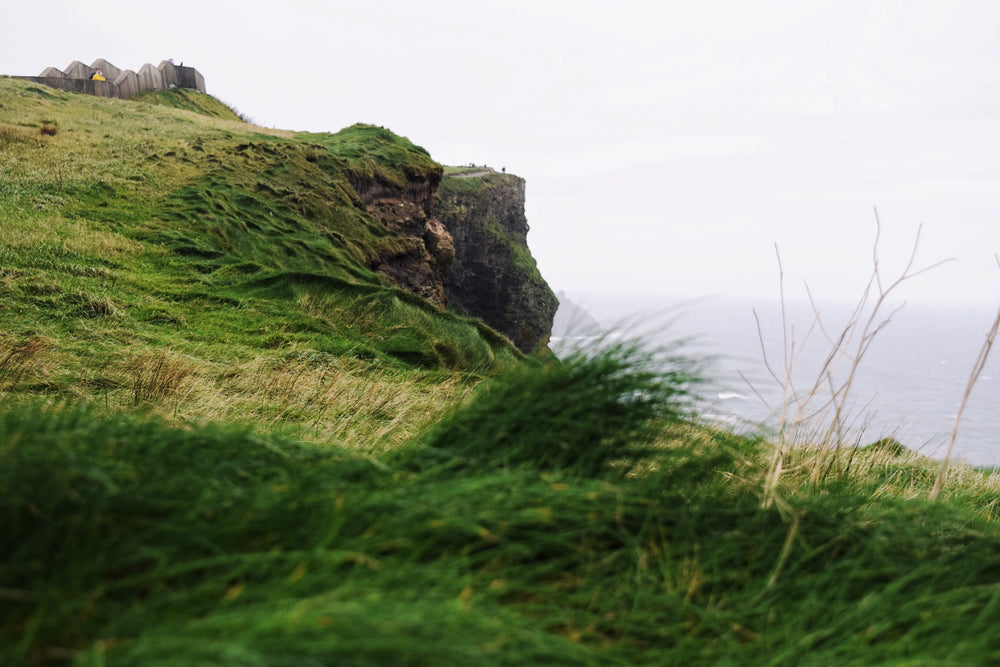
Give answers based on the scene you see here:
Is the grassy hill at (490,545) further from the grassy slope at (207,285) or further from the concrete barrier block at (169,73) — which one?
the concrete barrier block at (169,73)

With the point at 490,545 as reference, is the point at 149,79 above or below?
above

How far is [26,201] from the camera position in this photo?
12.2 metres

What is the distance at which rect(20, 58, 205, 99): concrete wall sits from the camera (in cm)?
3325

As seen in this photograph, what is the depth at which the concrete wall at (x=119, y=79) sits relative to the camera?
33.2m

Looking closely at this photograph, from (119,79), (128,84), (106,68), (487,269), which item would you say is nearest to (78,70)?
(106,68)

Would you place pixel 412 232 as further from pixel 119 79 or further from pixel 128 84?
pixel 128 84

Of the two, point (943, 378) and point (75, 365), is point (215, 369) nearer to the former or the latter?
point (75, 365)

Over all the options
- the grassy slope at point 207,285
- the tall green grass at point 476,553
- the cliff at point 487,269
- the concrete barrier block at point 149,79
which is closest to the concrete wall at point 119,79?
the concrete barrier block at point 149,79

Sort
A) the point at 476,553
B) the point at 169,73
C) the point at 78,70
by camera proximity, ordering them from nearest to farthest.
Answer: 1. the point at 476,553
2. the point at 78,70
3. the point at 169,73

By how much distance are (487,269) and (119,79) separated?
2950 cm

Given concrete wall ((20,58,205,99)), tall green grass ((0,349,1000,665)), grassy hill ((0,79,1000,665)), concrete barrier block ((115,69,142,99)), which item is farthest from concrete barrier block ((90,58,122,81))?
tall green grass ((0,349,1000,665))

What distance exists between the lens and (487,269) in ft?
183

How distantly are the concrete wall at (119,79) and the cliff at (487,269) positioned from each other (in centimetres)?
1931

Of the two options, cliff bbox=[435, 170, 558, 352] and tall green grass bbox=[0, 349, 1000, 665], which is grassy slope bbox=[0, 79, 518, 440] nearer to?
tall green grass bbox=[0, 349, 1000, 665]
